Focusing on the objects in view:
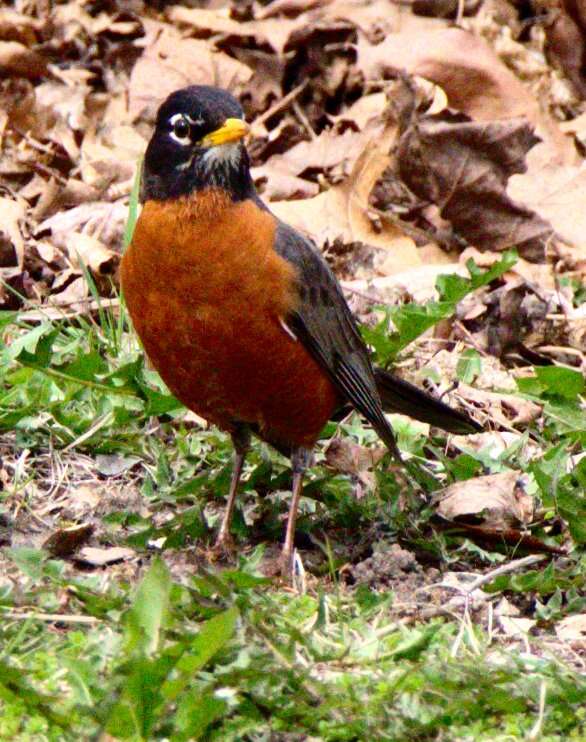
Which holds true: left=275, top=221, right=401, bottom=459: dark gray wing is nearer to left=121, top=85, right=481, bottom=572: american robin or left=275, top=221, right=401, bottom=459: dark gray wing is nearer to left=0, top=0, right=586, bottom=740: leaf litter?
left=121, top=85, right=481, bottom=572: american robin

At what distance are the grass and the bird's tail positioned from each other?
0.14 meters

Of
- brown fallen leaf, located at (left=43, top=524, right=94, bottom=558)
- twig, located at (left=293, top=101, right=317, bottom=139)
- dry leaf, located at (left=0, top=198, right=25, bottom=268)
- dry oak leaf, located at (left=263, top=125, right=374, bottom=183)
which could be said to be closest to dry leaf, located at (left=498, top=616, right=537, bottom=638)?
brown fallen leaf, located at (left=43, top=524, right=94, bottom=558)

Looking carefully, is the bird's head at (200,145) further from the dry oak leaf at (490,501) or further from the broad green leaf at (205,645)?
the broad green leaf at (205,645)

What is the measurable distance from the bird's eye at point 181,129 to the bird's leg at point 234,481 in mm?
1045

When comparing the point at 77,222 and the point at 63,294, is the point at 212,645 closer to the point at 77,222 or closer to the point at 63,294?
the point at 63,294

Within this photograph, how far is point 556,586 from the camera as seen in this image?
4258mm

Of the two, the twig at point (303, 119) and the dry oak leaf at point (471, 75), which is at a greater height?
the dry oak leaf at point (471, 75)

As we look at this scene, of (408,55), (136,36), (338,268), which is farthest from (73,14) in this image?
(338,268)

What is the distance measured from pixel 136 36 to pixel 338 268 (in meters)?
2.88

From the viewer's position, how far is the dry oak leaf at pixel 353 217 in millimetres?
7031

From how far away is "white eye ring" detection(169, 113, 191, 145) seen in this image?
14.8ft

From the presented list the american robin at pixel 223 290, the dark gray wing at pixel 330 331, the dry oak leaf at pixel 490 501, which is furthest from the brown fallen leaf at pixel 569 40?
the american robin at pixel 223 290

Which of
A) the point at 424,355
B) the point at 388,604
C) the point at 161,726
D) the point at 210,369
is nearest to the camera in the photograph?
the point at 161,726

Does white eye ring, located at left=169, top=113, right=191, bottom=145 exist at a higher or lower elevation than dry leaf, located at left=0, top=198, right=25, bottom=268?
A: higher
